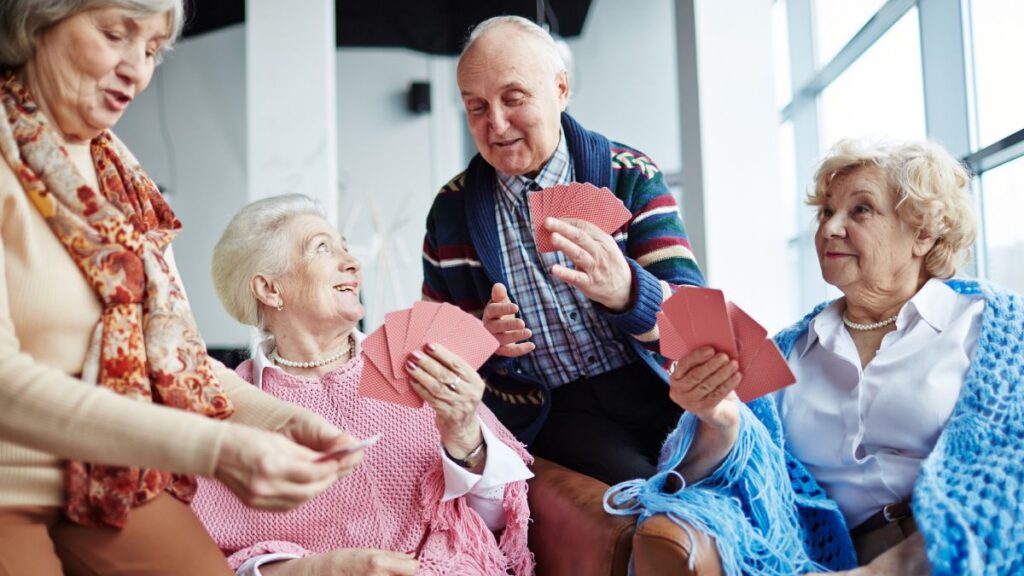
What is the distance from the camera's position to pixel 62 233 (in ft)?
4.07

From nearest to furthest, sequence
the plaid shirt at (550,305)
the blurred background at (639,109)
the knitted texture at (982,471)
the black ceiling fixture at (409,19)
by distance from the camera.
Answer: the knitted texture at (982,471) < the plaid shirt at (550,305) < the blurred background at (639,109) < the black ceiling fixture at (409,19)

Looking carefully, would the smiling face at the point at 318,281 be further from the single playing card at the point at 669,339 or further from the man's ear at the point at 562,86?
the single playing card at the point at 669,339

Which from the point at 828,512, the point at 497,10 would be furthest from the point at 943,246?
the point at 497,10

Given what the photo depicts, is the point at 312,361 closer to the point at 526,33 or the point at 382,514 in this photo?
the point at 382,514

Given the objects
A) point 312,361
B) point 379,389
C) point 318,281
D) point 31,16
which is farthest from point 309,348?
point 31,16

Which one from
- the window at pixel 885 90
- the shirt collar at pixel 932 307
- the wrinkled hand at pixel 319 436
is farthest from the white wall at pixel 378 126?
the wrinkled hand at pixel 319 436

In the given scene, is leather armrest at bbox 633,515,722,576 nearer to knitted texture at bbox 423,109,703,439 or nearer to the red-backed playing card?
the red-backed playing card

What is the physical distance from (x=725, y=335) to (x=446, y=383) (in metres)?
0.57

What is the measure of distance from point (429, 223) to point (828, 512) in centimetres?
128

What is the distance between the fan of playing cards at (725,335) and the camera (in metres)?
1.62

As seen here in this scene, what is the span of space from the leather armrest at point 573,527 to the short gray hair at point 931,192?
0.89 metres

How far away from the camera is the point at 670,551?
1642 mm

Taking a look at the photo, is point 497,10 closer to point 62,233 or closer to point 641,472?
point 641,472

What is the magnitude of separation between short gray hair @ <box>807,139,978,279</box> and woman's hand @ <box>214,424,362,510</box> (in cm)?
143
